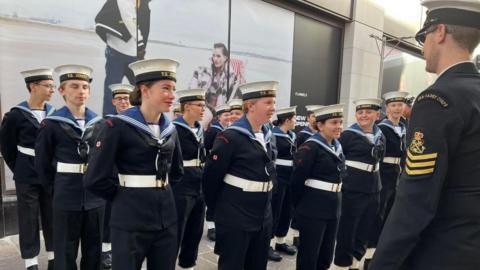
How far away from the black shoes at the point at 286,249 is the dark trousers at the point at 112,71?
139 inches

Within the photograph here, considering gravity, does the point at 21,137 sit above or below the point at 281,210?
above

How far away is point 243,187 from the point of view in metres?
3.05

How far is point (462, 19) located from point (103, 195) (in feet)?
7.64

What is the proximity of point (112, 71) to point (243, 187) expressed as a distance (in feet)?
13.7

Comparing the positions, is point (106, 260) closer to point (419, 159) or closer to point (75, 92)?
point (75, 92)

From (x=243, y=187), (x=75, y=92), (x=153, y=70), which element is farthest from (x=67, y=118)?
(x=243, y=187)

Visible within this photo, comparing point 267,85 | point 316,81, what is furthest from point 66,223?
point 316,81

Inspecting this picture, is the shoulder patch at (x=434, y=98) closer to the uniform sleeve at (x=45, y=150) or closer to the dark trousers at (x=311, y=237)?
the dark trousers at (x=311, y=237)

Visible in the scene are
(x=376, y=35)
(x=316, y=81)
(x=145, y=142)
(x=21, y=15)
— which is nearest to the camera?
(x=145, y=142)

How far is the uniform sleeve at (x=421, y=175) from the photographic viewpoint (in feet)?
4.78

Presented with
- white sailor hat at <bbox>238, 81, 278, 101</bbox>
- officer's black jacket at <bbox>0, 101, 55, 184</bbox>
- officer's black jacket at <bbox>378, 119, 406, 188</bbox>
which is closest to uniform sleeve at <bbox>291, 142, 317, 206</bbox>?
white sailor hat at <bbox>238, 81, 278, 101</bbox>

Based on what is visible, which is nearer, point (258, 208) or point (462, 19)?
point (462, 19)

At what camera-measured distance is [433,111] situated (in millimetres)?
1491

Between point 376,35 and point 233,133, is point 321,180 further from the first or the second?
point 376,35
